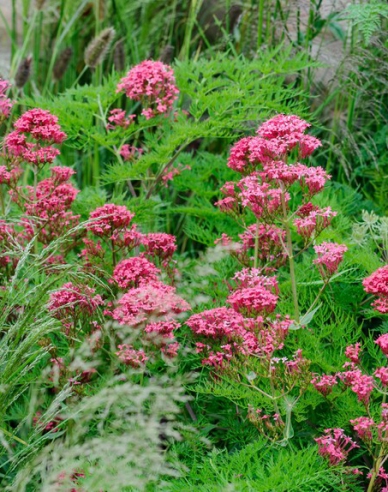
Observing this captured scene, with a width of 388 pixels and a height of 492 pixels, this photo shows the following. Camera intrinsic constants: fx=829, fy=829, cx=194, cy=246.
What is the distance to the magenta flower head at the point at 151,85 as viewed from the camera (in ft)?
7.77

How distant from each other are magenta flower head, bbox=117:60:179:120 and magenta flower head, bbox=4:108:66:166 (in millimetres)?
318

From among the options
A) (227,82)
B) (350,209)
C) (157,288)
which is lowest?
(350,209)

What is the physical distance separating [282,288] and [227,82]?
0.69 m

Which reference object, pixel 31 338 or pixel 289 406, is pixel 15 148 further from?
pixel 289 406

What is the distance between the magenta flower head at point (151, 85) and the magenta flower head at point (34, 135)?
Answer: 318 millimetres

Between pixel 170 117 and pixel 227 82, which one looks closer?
pixel 227 82

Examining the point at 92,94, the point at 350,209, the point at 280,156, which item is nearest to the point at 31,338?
the point at 280,156

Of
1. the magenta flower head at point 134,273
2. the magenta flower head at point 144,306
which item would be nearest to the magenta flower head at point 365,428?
the magenta flower head at point 144,306

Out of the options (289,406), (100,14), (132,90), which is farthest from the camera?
(100,14)

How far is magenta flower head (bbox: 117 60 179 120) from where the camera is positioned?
93.3 inches

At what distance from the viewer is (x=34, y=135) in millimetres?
2133

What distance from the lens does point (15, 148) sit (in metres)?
2.15

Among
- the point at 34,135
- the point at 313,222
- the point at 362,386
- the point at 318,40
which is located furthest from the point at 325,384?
the point at 318,40

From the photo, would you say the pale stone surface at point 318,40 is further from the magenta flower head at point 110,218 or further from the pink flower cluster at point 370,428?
the pink flower cluster at point 370,428
